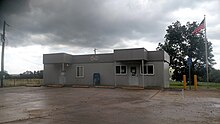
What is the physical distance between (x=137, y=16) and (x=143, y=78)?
283 inches

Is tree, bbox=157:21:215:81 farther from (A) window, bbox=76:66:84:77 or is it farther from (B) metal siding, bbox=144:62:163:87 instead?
(A) window, bbox=76:66:84:77

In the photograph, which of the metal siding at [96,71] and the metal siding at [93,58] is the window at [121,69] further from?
the metal siding at [93,58]

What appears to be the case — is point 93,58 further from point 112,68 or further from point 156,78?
point 156,78

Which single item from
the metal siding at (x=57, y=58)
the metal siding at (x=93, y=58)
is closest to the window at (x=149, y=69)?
the metal siding at (x=93, y=58)

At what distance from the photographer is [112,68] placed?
2202 cm

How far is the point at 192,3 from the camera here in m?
12.0

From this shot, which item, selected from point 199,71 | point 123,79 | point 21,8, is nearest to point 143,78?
point 123,79

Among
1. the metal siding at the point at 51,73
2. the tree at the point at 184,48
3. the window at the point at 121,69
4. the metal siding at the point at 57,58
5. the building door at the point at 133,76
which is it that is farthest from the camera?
the tree at the point at 184,48

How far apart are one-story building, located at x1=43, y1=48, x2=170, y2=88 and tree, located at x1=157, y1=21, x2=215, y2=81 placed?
22.7 feet

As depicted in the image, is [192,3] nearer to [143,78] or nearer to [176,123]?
[176,123]

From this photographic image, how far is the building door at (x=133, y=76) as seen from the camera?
68.3 feet

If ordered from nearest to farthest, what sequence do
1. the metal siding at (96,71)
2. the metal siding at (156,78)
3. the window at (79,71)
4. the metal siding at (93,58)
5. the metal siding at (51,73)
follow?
1. the metal siding at (156,78)
2. the metal siding at (96,71)
3. the metal siding at (93,58)
4. the window at (79,71)
5. the metal siding at (51,73)

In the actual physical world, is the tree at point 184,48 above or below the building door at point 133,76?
above

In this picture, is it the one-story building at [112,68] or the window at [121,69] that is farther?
the window at [121,69]
